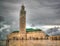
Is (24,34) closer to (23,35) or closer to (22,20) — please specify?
(23,35)

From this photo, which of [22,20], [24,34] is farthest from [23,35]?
[22,20]

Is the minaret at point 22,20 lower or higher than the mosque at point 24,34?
higher

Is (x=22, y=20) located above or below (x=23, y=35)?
above

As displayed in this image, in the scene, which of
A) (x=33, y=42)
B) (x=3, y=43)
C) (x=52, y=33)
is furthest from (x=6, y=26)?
(x=52, y=33)

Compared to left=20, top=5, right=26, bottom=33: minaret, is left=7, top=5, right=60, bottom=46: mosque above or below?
below

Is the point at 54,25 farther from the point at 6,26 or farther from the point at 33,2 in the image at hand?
the point at 6,26

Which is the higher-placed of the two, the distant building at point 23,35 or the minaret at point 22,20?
the minaret at point 22,20

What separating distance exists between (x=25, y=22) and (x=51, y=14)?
0.78 metres

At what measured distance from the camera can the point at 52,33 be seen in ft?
16.8

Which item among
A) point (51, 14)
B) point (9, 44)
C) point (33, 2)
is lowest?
point (9, 44)

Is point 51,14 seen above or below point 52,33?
above

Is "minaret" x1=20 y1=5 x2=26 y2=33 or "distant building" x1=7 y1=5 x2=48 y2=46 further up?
"minaret" x1=20 y1=5 x2=26 y2=33

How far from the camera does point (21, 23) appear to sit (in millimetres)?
5211

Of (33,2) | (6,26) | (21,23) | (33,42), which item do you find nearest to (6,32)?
(6,26)
